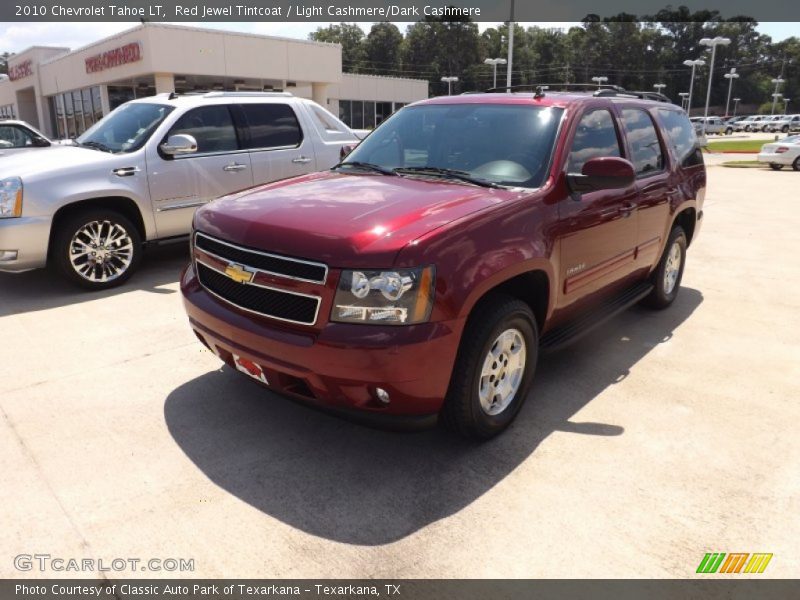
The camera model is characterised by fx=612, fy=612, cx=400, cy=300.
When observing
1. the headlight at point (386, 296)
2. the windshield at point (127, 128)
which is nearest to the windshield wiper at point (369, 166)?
the headlight at point (386, 296)

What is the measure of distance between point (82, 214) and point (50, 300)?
88cm

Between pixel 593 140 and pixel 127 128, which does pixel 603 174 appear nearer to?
pixel 593 140

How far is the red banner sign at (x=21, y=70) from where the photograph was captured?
134 ft

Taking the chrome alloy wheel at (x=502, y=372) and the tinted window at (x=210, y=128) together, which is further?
the tinted window at (x=210, y=128)

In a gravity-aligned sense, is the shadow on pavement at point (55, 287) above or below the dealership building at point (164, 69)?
below

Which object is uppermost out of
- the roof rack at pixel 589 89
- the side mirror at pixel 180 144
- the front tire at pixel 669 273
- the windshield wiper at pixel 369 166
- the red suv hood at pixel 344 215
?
the roof rack at pixel 589 89

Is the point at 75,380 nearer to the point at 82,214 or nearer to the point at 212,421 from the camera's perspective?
the point at 212,421

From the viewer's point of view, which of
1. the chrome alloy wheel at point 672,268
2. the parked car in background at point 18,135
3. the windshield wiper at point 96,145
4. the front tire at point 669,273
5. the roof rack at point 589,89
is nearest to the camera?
the roof rack at point 589,89

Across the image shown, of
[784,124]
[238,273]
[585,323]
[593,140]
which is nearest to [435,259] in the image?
[238,273]

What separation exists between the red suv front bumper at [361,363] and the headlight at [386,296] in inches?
2.0

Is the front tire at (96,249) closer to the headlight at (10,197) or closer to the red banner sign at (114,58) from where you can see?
the headlight at (10,197)

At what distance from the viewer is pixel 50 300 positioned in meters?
5.90

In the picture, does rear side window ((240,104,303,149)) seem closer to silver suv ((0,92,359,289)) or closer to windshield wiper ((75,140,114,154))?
silver suv ((0,92,359,289))
